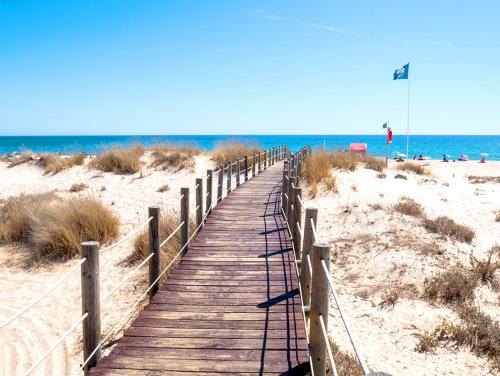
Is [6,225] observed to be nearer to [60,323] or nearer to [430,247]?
[60,323]

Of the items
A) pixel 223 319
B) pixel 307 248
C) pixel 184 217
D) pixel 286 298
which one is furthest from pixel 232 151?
pixel 223 319

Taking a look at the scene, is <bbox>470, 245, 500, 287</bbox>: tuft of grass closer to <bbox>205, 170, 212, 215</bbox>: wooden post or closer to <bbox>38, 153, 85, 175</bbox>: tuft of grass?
<bbox>205, 170, 212, 215</bbox>: wooden post

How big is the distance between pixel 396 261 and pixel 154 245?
5.41 meters

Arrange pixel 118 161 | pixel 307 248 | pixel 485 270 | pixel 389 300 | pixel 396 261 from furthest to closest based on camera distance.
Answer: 1. pixel 118 161
2. pixel 396 261
3. pixel 485 270
4. pixel 389 300
5. pixel 307 248

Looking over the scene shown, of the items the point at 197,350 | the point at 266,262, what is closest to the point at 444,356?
the point at 266,262

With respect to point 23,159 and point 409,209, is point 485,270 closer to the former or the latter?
point 409,209

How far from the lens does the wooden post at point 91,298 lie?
349cm

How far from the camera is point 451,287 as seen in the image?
23.6 ft

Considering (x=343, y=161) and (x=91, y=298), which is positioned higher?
(x=343, y=161)

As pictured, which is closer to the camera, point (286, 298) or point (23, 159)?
point (286, 298)

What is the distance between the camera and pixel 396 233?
976cm

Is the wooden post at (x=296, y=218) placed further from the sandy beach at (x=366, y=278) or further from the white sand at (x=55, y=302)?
the white sand at (x=55, y=302)

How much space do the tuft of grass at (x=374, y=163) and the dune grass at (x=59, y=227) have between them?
13181 millimetres

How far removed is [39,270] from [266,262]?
514 centimetres
